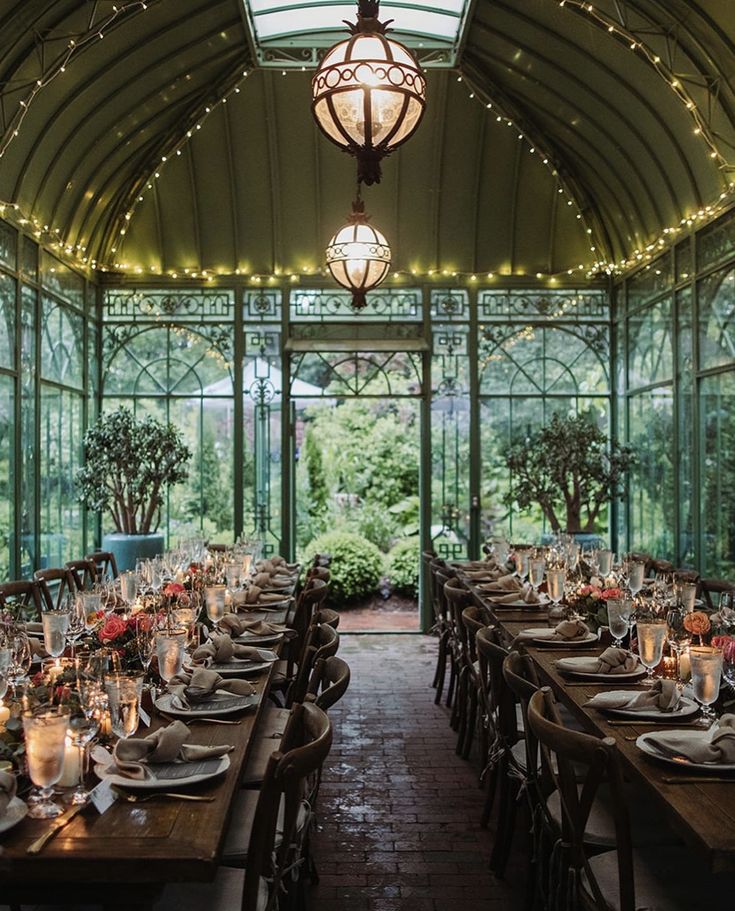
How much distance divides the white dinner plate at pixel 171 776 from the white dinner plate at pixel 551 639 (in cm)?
207

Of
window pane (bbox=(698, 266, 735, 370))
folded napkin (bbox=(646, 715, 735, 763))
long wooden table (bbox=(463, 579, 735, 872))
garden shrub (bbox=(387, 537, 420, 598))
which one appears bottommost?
garden shrub (bbox=(387, 537, 420, 598))

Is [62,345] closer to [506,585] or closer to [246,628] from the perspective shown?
[506,585]

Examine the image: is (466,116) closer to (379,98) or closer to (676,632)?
(379,98)

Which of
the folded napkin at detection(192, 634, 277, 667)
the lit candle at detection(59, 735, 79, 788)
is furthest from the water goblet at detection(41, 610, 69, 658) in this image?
the lit candle at detection(59, 735, 79, 788)

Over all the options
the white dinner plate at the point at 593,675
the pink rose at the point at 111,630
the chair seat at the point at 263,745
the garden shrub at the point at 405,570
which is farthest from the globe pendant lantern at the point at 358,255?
the garden shrub at the point at 405,570

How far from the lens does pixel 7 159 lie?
6879mm

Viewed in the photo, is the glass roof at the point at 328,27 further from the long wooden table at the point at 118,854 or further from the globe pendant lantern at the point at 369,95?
the long wooden table at the point at 118,854

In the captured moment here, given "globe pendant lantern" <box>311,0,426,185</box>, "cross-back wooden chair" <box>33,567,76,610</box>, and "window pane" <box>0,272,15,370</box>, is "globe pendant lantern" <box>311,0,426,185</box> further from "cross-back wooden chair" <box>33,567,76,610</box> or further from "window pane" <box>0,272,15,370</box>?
"window pane" <box>0,272,15,370</box>

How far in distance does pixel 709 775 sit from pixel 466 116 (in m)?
7.97

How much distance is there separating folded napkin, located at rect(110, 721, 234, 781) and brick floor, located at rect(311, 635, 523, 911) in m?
1.44

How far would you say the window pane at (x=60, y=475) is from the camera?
7.99 meters

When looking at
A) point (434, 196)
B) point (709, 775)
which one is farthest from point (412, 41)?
point (709, 775)

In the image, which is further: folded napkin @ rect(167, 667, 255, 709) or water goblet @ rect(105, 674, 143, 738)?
folded napkin @ rect(167, 667, 255, 709)

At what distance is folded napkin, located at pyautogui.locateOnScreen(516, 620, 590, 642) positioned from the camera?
4.27 m
